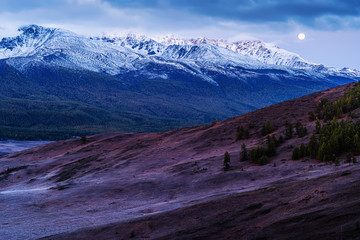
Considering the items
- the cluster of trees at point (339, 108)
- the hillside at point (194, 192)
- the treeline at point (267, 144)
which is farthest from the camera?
the cluster of trees at point (339, 108)

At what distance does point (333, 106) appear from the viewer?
3588 centimetres

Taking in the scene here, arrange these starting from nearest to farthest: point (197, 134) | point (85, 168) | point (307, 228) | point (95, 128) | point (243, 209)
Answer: point (307, 228) → point (243, 209) → point (85, 168) → point (197, 134) → point (95, 128)

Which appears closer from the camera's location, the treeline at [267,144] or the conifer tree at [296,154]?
the conifer tree at [296,154]

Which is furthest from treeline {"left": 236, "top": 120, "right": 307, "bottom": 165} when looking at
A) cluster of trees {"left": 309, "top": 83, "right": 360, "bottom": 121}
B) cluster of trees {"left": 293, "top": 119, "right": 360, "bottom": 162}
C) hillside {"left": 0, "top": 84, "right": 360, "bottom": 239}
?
cluster of trees {"left": 309, "top": 83, "right": 360, "bottom": 121}

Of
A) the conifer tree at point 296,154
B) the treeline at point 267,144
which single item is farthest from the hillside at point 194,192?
the conifer tree at point 296,154

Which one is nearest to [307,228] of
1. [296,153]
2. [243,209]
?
[243,209]

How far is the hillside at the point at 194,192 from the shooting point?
1295cm

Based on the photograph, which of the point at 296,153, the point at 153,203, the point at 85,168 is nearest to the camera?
the point at 153,203

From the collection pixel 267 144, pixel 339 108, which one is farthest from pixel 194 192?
pixel 339 108

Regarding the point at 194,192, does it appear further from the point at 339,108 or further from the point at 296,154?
the point at 339,108

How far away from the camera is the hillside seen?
12953mm

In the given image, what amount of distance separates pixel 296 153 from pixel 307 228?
15.1 meters

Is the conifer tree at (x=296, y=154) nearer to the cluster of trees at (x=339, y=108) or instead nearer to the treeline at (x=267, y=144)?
the treeline at (x=267, y=144)

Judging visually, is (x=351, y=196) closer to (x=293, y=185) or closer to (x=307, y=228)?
(x=307, y=228)
